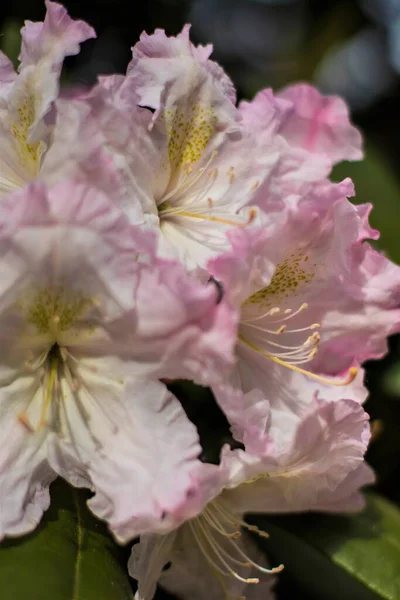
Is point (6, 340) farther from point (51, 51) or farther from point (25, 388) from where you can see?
point (51, 51)

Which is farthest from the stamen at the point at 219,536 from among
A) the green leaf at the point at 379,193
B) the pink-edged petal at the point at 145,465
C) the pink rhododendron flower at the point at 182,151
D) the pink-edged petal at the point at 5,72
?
the green leaf at the point at 379,193

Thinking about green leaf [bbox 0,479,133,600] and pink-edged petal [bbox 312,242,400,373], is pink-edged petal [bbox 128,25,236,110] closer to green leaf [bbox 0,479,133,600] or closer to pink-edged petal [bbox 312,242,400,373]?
pink-edged petal [bbox 312,242,400,373]

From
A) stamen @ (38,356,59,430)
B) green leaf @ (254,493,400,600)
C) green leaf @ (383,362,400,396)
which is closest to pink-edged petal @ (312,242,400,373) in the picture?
green leaf @ (254,493,400,600)

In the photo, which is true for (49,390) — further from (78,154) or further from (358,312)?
(358,312)

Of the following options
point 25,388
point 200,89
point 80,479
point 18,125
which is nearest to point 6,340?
point 25,388

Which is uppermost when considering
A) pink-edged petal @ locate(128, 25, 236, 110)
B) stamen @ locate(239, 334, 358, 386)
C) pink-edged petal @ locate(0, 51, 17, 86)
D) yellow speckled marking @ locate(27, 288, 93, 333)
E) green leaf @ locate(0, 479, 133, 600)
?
pink-edged petal @ locate(128, 25, 236, 110)

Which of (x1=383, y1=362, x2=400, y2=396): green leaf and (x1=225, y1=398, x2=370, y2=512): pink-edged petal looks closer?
(x1=225, y1=398, x2=370, y2=512): pink-edged petal

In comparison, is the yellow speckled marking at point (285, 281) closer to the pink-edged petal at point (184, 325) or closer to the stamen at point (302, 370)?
the stamen at point (302, 370)
